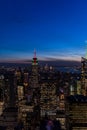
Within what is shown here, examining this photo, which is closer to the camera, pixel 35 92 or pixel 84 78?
pixel 84 78

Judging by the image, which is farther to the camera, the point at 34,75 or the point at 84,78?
the point at 34,75

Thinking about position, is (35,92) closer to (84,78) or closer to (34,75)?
(34,75)

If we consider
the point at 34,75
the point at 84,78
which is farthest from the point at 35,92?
the point at 84,78

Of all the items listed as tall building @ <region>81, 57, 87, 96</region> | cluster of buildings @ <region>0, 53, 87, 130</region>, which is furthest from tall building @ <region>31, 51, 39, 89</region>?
tall building @ <region>81, 57, 87, 96</region>

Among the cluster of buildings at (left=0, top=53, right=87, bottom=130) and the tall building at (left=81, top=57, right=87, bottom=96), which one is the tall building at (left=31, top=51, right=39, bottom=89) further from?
the tall building at (left=81, top=57, right=87, bottom=96)

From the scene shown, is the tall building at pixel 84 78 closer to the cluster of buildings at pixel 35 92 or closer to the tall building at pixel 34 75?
the cluster of buildings at pixel 35 92

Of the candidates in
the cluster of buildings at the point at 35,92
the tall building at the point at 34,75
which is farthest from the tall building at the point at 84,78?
the tall building at the point at 34,75

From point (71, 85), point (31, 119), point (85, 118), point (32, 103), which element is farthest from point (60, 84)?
point (85, 118)

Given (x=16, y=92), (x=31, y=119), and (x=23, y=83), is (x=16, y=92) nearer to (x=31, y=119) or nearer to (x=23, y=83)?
(x=23, y=83)
